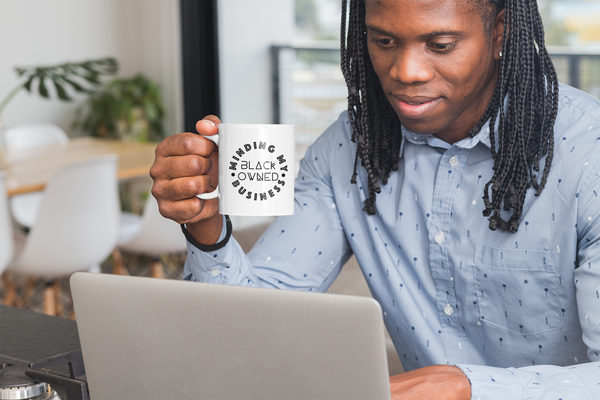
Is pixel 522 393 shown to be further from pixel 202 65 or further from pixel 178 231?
pixel 202 65

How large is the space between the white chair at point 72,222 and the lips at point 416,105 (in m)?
1.49

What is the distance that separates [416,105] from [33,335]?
0.58 metres

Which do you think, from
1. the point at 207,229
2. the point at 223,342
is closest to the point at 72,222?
the point at 207,229

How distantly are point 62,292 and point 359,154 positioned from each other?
8.55ft

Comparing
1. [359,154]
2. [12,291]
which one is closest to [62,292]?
[12,291]

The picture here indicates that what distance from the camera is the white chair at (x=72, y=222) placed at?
7.07ft

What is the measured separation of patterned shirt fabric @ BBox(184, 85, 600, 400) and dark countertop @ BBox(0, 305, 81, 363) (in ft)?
0.65

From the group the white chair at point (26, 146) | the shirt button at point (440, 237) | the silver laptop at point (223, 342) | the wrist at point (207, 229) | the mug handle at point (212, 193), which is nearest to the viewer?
the silver laptop at point (223, 342)

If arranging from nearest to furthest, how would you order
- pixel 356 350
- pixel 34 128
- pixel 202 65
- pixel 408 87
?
pixel 356 350, pixel 408 87, pixel 34 128, pixel 202 65

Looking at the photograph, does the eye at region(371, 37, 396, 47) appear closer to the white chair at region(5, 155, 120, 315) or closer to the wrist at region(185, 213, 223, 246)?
the wrist at region(185, 213, 223, 246)

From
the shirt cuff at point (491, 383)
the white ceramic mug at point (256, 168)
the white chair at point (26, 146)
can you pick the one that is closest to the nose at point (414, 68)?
the white ceramic mug at point (256, 168)

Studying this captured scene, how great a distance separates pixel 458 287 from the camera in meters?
0.99

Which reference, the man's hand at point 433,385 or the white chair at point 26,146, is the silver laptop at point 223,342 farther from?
the white chair at point 26,146

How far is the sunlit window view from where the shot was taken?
370cm
